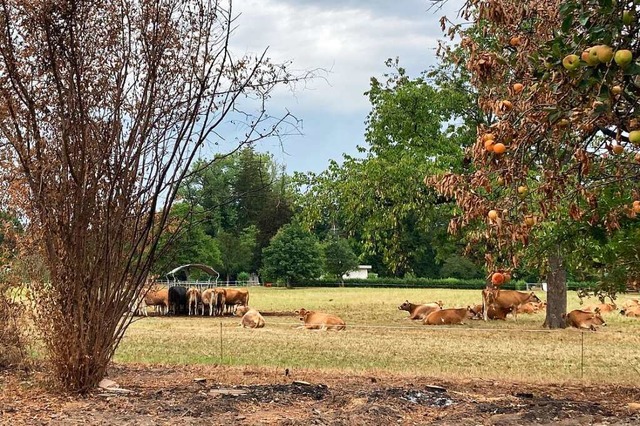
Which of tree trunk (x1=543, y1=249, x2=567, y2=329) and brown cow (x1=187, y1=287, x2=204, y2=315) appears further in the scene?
brown cow (x1=187, y1=287, x2=204, y2=315)

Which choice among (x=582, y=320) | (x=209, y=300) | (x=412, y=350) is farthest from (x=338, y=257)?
(x=412, y=350)

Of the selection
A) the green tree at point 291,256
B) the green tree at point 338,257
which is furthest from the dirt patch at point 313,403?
the green tree at point 338,257

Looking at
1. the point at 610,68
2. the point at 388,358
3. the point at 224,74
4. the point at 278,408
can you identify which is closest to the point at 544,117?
the point at 610,68

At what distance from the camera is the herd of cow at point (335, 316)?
736 inches

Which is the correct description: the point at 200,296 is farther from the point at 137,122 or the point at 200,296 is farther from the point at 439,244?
the point at 137,122

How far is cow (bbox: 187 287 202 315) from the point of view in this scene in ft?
83.7

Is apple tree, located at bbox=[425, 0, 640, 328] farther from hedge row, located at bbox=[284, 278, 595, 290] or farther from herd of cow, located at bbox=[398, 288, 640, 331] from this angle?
hedge row, located at bbox=[284, 278, 595, 290]

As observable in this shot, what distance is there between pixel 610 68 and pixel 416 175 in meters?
14.0

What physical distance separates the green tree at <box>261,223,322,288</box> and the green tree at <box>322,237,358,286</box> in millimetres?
5907

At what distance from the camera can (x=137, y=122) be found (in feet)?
22.2

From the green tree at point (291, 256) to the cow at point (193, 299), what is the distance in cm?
3233

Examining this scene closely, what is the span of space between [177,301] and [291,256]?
108 feet

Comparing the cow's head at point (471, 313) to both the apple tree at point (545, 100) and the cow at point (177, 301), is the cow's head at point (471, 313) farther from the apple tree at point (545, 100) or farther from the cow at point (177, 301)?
the apple tree at point (545, 100)

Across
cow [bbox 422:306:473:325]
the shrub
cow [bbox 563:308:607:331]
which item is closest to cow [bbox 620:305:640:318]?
cow [bbox 563:308:607:331]
